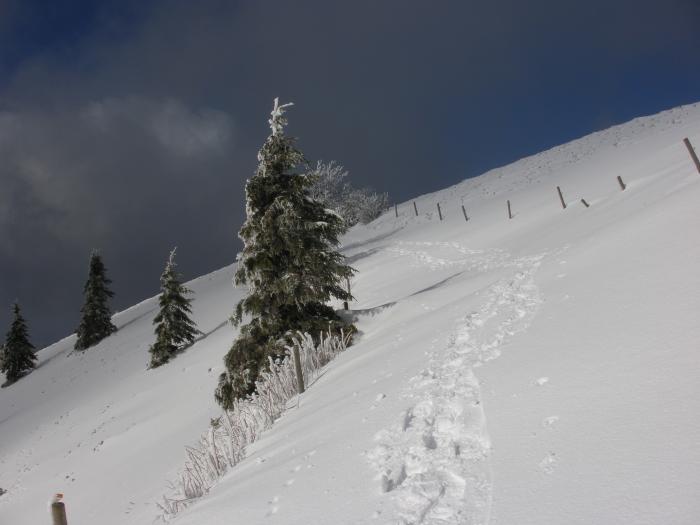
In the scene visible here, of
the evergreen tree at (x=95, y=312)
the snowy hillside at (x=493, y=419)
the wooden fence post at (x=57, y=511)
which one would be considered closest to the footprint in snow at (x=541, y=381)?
the snowy hillside at (x=493, y=419)

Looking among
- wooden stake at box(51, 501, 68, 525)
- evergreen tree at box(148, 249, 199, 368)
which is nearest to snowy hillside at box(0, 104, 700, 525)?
wooden stake at box(51, 501, 68, 525)

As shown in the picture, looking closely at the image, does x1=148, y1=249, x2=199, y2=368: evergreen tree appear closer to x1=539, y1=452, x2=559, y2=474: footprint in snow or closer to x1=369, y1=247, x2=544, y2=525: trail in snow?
x1=369, y1=247, x2=544, y2=525: trail in snow

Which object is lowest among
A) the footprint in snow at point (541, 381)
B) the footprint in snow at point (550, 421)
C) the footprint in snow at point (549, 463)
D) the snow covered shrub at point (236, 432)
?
the snow covered shrub at point (236, 432)

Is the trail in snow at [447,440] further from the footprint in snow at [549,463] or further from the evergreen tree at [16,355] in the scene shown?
the evergreen tree at [16,355]

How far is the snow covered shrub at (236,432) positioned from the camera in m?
5.67

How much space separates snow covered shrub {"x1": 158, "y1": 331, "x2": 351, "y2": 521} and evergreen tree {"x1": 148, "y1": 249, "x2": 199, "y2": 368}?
14.8 m

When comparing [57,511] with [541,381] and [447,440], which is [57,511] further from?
[541,381]

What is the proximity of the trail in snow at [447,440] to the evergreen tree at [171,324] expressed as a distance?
19.5 m

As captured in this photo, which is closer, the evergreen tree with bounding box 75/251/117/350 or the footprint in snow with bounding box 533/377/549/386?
the footprint in snow with bounding box 533/377/549/386

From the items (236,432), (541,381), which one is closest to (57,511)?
(236,432)

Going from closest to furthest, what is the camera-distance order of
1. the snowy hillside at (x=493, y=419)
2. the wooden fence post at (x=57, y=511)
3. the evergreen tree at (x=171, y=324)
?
the snowy hillside at (x=493, y=419), the wooden fence post at (x=57, y=511), the evergreen tree at (x=171, y=324)

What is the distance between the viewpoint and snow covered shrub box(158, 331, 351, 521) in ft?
18.6

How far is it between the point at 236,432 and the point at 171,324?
17958 millimetres

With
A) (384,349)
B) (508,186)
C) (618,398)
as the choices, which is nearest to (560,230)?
(384,349)
